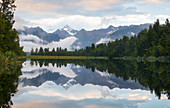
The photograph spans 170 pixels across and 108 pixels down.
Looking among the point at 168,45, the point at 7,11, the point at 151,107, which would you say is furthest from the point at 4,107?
the point at 168,45

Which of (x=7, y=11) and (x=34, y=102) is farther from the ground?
(x=7, y=11)

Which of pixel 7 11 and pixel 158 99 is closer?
pixel 158 99

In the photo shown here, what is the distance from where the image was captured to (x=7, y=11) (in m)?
69.7

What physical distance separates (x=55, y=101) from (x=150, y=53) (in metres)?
114

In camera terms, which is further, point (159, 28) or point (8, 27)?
point (159, 28)

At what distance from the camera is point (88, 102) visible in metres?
15.8

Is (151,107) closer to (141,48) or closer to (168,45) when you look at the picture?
(168,45)

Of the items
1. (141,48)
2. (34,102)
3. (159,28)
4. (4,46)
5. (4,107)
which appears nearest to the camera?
(4,107)

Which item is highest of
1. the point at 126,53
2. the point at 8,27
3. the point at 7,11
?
the point at 7,11

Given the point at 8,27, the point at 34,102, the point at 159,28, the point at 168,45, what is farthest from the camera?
the point at 159,28

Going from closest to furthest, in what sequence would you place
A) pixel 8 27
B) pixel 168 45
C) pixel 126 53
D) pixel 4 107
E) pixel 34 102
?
pixel 4 107
pixel 34 102
pixel 8 27
pixel 168 45
pixel 126 53

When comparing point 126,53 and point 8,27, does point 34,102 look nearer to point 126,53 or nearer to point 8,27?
point 8,27

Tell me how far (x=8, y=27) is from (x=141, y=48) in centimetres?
9325

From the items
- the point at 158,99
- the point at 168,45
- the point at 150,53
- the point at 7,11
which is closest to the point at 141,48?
the point at 150,53
